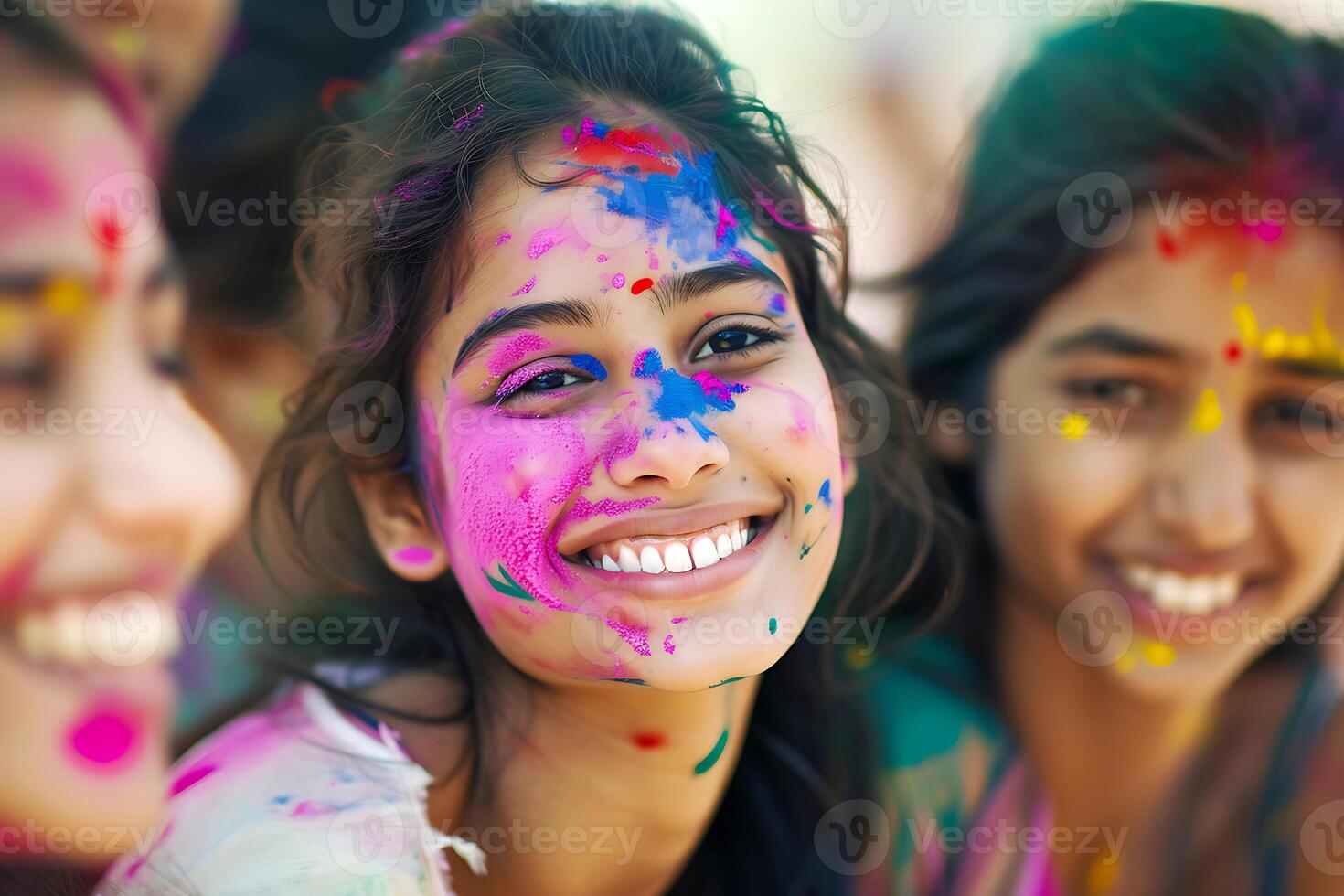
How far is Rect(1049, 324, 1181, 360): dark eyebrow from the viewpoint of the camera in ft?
5.98

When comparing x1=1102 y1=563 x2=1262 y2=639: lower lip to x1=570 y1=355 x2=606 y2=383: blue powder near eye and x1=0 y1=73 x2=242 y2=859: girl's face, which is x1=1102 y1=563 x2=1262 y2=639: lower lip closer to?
x1=570 y1=355 x2=606 y2=383: blue powder near eye

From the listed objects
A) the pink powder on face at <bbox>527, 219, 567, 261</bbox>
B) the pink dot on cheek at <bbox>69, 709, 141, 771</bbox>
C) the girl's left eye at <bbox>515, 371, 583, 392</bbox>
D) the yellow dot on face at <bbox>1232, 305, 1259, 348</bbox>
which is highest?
the yellow dot on face at <bbox>1232, 305, 1259, 348</bbox>

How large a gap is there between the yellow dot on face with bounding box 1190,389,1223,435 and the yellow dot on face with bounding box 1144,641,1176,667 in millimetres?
396

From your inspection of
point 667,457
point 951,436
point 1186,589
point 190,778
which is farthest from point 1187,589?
point 190,778

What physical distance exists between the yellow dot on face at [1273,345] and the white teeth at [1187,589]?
387 millimetres

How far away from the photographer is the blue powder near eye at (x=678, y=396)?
4.51 feet

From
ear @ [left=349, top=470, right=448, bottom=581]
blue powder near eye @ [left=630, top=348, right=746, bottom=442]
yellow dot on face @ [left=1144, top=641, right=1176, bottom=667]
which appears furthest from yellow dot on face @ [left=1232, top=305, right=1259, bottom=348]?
ear @ [left=349, top=470, right=448, bottom=581]

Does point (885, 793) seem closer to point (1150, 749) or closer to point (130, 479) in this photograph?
point (1150, 749)

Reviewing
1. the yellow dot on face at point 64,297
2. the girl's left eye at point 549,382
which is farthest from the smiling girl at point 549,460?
the yellow dot on face at point 64,297

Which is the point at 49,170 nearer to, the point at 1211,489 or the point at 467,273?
the point at 467,273

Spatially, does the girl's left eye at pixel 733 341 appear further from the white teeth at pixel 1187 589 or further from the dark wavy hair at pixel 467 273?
the white teeth at pixel 1187 589

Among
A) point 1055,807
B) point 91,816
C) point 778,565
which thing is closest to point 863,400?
point 778,565

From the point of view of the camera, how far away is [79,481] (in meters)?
1.66

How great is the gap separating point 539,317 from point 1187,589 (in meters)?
1.26
